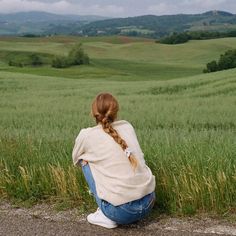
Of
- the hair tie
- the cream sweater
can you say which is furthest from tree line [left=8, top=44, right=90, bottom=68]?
the hair tie

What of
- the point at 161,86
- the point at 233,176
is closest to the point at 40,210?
the point at 233,176

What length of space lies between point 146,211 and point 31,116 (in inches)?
A: 426

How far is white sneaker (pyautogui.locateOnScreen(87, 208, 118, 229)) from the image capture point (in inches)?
171

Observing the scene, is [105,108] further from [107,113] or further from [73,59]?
[73,59]

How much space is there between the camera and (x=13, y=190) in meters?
5.25

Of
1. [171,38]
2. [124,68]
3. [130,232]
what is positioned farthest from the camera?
[171,38]

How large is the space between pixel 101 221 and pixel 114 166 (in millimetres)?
488

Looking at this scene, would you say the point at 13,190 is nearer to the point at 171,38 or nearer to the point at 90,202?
the point at 90,202

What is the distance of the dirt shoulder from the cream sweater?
0.88 feet

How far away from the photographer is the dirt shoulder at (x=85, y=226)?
4129mm

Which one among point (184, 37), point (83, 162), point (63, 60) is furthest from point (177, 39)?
point (83, 162)

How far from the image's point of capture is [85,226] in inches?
171

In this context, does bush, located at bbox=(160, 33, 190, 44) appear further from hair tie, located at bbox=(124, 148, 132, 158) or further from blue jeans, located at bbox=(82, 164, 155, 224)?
blue jeans, located at bbox=(82, 164, 155, 224)

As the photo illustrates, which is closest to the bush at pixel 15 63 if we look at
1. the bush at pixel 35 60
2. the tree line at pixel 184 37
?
the bush at pixel 35 60
